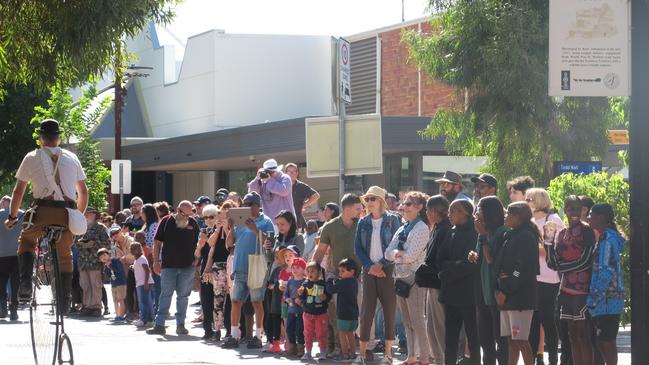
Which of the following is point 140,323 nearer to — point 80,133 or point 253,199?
point 253,199

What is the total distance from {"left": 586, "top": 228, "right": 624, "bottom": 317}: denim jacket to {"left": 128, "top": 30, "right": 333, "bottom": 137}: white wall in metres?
45.8

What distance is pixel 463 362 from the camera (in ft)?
41.8

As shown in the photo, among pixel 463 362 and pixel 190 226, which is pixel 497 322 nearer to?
pixel 463 362

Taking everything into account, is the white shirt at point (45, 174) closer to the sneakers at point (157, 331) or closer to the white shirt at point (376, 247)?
the white shirt at point (376, 247)

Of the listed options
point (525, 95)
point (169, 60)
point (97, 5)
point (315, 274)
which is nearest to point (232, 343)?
point (315, 274)

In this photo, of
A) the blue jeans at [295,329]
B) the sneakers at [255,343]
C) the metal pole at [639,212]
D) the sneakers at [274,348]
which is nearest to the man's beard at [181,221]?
the sneakers at [255,343]

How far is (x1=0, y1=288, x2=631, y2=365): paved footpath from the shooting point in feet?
47.9

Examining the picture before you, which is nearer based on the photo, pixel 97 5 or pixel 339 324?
pixel 97 5

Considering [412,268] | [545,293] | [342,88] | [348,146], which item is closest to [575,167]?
[348,146]

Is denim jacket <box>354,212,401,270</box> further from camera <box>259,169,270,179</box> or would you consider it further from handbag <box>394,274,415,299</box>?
camera <box>259,169,270,179</box>

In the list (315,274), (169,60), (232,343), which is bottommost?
(232,343)

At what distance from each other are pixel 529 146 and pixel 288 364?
50.8 feet

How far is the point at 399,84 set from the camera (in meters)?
48.5

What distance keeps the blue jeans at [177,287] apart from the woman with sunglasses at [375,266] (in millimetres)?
5094
